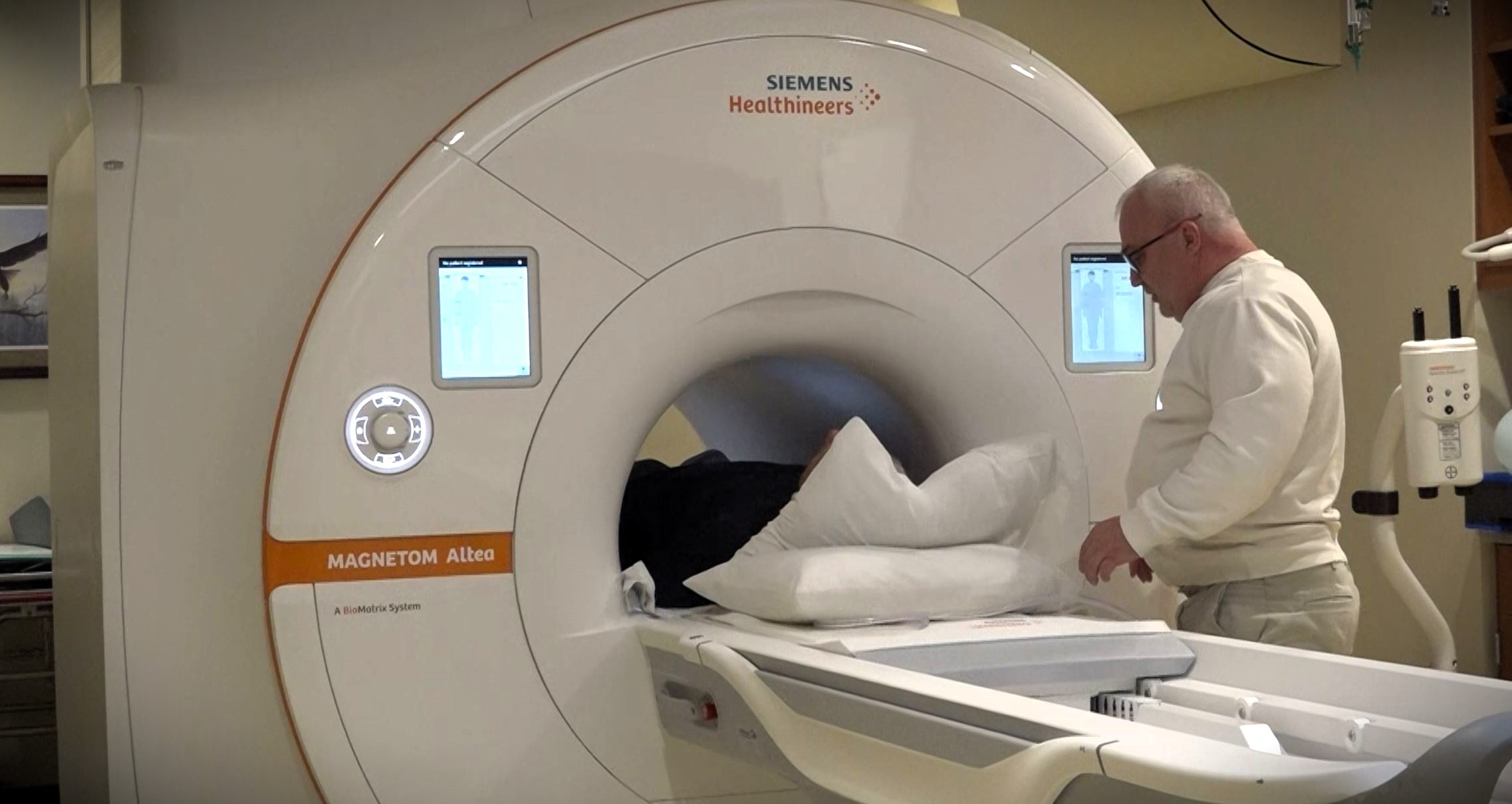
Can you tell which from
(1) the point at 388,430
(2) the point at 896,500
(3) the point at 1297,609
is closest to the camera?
(1) the point at 388,430

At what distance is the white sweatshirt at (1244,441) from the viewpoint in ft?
6.88

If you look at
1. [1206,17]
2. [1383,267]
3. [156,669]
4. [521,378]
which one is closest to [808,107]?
[521,378]

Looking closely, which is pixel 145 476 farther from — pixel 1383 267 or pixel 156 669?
pixel 1383 267

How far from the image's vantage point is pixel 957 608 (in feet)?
6.70

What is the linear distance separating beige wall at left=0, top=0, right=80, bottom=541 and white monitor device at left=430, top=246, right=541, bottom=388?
2.51m

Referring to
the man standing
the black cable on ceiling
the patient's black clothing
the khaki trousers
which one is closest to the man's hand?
the man standing

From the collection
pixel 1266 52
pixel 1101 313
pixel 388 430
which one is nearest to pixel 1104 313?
pixel 1101 313

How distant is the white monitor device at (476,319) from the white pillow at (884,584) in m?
0.39

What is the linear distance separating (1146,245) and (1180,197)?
88mm

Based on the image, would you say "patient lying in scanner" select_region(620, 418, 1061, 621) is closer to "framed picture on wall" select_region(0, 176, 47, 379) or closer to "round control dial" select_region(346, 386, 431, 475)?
"round control dial" select_region(346, 386, 431, 475)

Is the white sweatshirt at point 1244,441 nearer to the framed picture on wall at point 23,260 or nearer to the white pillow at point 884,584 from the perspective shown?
the white pillow at point 884,584

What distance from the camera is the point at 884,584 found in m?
1.99

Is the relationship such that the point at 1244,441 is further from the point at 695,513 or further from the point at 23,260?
the point at 23,260

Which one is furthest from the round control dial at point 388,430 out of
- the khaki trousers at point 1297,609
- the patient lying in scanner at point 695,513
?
the khaki trousers at point 1297,609
